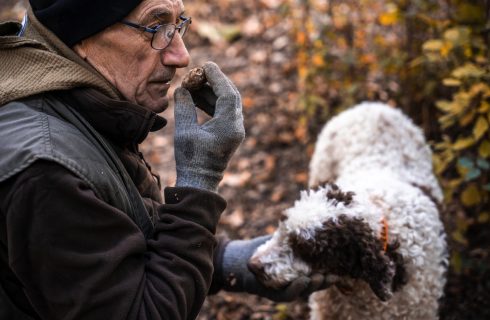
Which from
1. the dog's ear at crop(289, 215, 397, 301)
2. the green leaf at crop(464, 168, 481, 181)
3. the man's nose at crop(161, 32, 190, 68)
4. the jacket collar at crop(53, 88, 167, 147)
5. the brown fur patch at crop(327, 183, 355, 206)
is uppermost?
the man's nose at crop(161, 32, 190, 68)

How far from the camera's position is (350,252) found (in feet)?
8.86

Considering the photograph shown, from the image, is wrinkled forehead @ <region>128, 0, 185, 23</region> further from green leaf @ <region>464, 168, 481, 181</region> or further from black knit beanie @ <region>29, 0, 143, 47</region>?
green leaf @ <region>464, 168, 481, 181</region>

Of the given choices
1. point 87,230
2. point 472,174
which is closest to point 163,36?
point 87,230

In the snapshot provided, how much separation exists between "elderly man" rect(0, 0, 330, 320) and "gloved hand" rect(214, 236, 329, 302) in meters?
0.74

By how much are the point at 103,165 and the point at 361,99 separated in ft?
14.1

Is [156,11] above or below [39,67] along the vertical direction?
above

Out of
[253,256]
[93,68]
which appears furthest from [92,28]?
[253,256]

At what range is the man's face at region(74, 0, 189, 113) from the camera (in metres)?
1.87

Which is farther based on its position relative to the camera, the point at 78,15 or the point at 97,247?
the point at 78,15

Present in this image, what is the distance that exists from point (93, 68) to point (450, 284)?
3.16 meters

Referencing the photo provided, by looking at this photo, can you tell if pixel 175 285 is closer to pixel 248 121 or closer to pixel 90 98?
pixel 90 98

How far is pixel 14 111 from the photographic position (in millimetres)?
1626

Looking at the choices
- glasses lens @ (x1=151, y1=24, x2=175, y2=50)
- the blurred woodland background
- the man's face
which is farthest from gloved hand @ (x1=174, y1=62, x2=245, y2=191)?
the blurred woodland background

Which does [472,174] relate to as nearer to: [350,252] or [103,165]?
[350,252]
